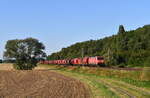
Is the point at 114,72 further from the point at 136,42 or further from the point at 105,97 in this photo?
the point at 136,42

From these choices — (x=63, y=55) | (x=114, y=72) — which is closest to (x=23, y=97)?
(x=114, y=72)

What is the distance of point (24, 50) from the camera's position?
3243 inches

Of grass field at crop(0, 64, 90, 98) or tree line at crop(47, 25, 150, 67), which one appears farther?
tree line at crop(47, 25, 150, 67)

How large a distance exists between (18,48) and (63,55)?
4088 inches

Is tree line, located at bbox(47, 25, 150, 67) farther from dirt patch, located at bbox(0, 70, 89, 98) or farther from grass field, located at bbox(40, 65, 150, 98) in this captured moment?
dirt patch, located at bbox(0, 70, 89, 98)

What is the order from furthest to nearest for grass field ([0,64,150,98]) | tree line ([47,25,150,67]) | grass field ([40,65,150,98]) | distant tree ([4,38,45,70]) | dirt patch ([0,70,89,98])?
distant tree ([4,38,45,70]) < tree line ([47,25,150,67]) < grass field ([0,64,150,98]) < grass field ([40,65,150,98]) < dirt patch ([0,70,89,98])

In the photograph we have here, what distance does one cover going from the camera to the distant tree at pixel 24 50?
81.8m

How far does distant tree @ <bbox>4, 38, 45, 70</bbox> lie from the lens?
81.8m

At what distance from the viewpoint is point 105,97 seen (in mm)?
18734

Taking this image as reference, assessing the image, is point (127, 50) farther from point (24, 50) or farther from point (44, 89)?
point (44, 89)

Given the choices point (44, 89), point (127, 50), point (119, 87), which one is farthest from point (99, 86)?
point (127, 50)

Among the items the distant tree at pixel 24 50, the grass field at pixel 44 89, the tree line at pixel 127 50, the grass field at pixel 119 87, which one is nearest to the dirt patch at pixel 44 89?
the grass field at pixel 44 89

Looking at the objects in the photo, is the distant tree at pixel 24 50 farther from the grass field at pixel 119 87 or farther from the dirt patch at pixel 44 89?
the dirt patch at pixel 44 89

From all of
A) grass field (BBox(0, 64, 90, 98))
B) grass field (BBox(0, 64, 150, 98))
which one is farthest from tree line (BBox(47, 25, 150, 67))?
grass field (BBox(0, 64, 90, 98))
